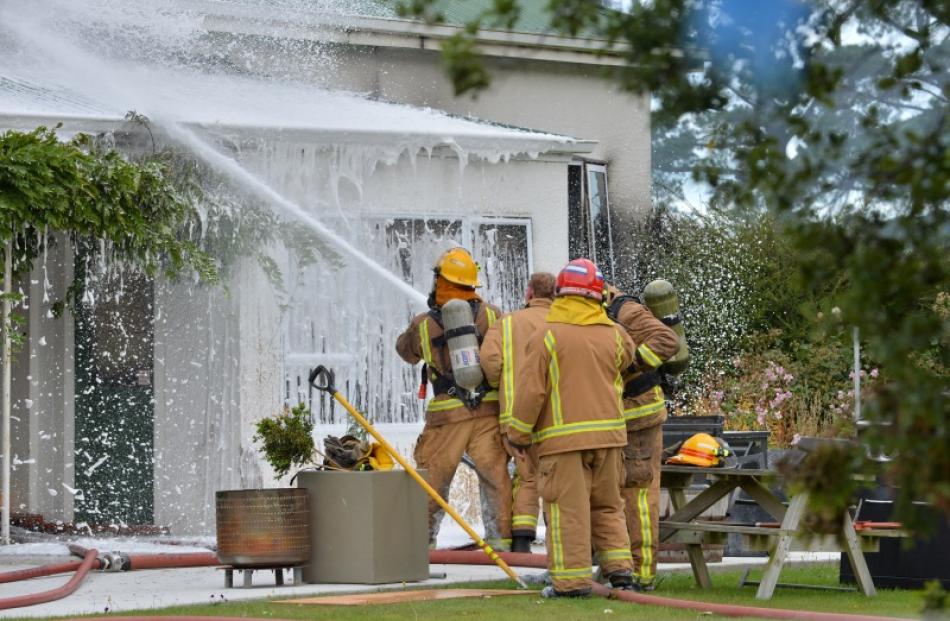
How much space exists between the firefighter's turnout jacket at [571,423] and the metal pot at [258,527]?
4.72 ft

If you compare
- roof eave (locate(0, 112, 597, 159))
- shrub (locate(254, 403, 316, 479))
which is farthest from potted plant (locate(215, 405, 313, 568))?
roof eave (locate(0, 112, 597, 159))

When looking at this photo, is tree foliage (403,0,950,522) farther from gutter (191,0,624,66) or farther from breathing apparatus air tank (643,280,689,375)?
gutter (191,0,624,66)

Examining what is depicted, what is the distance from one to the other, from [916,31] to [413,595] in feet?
19.7

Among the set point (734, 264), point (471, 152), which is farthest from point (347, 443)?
point (734, 264)

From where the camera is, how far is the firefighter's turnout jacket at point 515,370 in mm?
9289

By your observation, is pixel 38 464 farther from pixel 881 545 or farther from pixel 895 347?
pixel 895 347

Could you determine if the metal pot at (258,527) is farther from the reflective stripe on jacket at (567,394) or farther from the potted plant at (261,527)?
the reflective stripe on jacket at (567,394)

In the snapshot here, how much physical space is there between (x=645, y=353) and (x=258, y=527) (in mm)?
2316

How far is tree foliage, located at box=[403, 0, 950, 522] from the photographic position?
8.96 feet

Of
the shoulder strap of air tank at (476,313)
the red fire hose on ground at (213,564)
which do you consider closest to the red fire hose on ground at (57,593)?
the red fire hose on ground at (213,564)

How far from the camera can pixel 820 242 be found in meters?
2.81

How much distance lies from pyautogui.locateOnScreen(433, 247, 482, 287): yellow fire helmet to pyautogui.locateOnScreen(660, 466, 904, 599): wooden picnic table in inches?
66.7

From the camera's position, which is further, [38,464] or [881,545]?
[38,464]

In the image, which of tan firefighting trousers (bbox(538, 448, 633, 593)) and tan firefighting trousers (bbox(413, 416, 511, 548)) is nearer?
tan firefighting trousers (bbox(538, 448, 633, 593))
